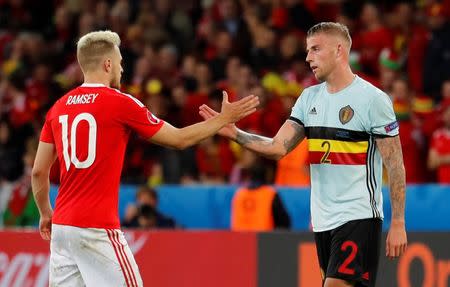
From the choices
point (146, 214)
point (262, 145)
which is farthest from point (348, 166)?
point (146, 214)

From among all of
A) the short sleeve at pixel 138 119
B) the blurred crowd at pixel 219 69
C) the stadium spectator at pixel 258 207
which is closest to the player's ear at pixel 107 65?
the short sleeve at pixel 138 119

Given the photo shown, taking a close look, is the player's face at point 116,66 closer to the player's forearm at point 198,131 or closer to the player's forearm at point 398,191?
the player's forearm at point 198,131

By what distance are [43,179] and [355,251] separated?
1981 mm

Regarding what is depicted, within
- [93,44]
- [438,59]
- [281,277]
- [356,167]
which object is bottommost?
[281,277]

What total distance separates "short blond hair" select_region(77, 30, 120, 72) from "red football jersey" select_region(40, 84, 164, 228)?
15 cm

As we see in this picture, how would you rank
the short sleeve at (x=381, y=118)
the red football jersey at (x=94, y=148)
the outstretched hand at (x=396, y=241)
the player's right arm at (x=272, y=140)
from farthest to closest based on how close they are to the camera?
the player's right arm at (x=272, y=140)
the short sleeve at (x=381, y=118)
the outstretched hand at (x=396, y=241)
the red football jersey at (x=94, y=148)

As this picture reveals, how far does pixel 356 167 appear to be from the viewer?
781cm

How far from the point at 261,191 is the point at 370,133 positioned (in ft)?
16.3

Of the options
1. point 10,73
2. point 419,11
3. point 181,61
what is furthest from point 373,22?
point 10,73

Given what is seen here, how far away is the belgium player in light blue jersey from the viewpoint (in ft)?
25.4

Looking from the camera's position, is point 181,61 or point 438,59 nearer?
point 438,59

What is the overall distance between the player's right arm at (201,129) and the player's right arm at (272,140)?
0.34 meters

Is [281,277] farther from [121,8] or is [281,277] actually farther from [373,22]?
[121,8]

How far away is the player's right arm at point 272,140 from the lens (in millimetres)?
8133
